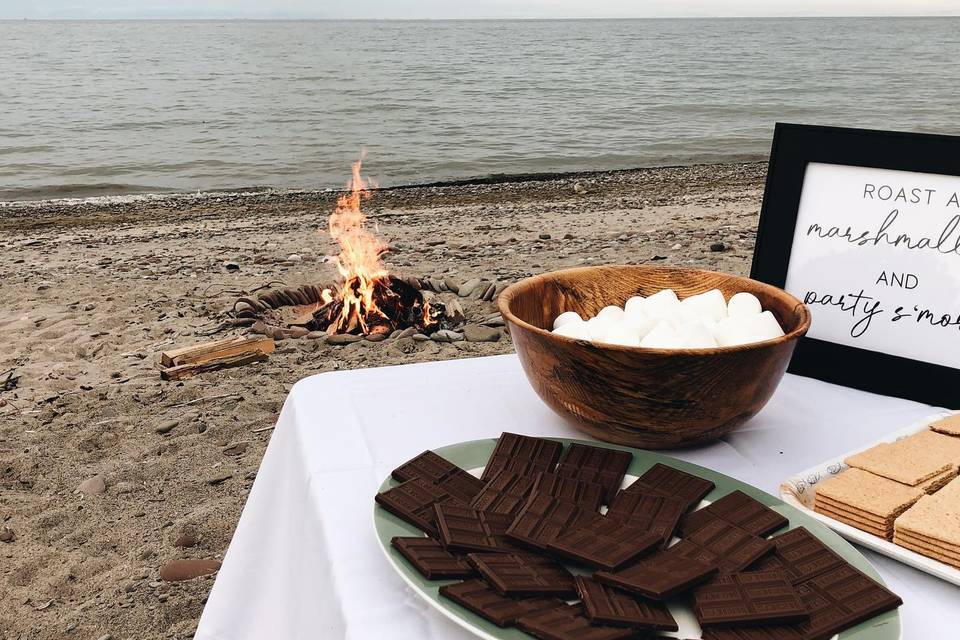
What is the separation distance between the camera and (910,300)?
1.39 m

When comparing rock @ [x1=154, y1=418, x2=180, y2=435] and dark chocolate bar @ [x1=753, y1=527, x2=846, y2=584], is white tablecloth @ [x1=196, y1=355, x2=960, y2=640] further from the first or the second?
rock @ [x1=154, y1=418, x2=180, y2=435]

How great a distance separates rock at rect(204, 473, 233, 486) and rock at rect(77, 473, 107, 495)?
1.37 feet

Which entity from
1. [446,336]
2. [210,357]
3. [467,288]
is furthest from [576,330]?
[467,288]

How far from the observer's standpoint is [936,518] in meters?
0.91

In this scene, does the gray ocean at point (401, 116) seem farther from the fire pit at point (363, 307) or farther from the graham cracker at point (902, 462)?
the graham cracker at point (902, 462)

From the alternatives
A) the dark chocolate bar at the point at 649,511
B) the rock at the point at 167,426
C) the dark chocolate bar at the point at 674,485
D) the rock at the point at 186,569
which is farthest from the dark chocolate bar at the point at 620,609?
the rock at the point at 167,426

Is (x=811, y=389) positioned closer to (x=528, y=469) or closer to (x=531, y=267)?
(x=528, y=469)

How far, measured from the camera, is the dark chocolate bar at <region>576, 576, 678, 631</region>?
0.71 meters

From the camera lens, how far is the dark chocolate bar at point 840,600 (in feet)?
2.37

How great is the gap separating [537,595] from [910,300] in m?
0.98

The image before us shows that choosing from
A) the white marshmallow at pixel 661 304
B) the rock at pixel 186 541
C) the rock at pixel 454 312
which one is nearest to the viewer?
the white marshmallow at pixel 661 304

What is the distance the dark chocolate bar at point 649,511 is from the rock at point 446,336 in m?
3.97

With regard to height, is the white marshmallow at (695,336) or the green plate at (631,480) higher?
the white marshmallow at (695,336)

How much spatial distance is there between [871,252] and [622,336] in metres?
0.59
